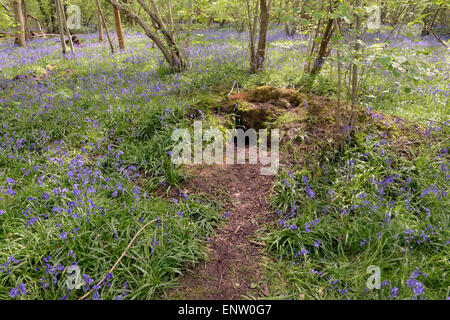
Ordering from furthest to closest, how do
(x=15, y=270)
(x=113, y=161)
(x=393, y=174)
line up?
1. (x=113, y=161)
2. (x=393, y=174)
3. (x=15, y=270)

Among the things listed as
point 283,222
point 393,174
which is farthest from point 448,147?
point 283,222

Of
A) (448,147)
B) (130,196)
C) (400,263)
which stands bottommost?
(400,263)

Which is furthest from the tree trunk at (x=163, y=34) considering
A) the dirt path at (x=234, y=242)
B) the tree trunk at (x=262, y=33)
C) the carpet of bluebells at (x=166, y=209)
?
the dirt path at (x=234, y=242)

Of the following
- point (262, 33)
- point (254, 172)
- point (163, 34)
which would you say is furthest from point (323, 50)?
point (163, 34)

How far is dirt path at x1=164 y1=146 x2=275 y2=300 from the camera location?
2.44m

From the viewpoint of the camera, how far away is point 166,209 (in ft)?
10.4

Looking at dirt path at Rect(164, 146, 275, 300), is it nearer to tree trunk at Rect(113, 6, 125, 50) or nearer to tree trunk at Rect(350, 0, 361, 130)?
tree trunk at Rect(350, 0, 361, 130)

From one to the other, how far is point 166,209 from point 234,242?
90cm

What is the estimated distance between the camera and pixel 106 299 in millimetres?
2240

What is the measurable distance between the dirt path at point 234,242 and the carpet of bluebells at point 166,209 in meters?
0.16

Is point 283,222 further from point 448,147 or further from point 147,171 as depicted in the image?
point 448,147

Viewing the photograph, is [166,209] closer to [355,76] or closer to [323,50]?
[355,76]

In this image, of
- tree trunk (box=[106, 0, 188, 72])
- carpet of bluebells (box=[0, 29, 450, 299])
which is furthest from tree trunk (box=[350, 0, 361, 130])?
tree trunk (box=[106, 0, 188, 72])
